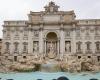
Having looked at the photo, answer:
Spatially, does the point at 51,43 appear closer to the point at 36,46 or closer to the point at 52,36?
the point at 52,36

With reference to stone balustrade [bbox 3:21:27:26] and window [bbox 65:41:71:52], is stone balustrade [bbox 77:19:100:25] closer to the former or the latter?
window [bbox 65:41:71:52]

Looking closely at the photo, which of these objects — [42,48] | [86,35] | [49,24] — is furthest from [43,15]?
[86,35]

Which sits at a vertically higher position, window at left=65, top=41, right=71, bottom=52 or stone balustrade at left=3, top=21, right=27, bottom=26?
stone balustrade at left=3, top=21, right=27, bottom=26

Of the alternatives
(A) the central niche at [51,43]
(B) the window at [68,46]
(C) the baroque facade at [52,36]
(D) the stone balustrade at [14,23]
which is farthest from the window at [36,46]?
(B) the window at [68,46]

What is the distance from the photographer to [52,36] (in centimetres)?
5203

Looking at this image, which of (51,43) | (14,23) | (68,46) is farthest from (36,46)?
(14,23)

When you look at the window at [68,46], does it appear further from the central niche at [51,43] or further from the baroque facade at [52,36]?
the central niche at [51,43]

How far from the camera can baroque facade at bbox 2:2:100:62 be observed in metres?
50.0

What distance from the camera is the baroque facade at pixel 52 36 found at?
5003cm

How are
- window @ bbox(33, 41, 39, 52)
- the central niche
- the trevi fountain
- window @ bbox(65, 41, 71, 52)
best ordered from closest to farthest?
1. the trevi fountain
2. window @ bbox(65, 41, 71, 52)
3. the central niche
4. window @ bbox(33, 41, 39, 52)

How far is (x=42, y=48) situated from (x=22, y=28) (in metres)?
6.53

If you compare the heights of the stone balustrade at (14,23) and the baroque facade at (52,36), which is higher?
the stone balustrade at (14,23)

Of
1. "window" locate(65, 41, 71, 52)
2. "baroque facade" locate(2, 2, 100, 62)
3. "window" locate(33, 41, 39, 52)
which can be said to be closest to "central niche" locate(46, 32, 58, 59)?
"baroque facade" locate(2, 2, 100, 62)

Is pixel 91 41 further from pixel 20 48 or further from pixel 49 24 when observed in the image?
pixel 20 48
